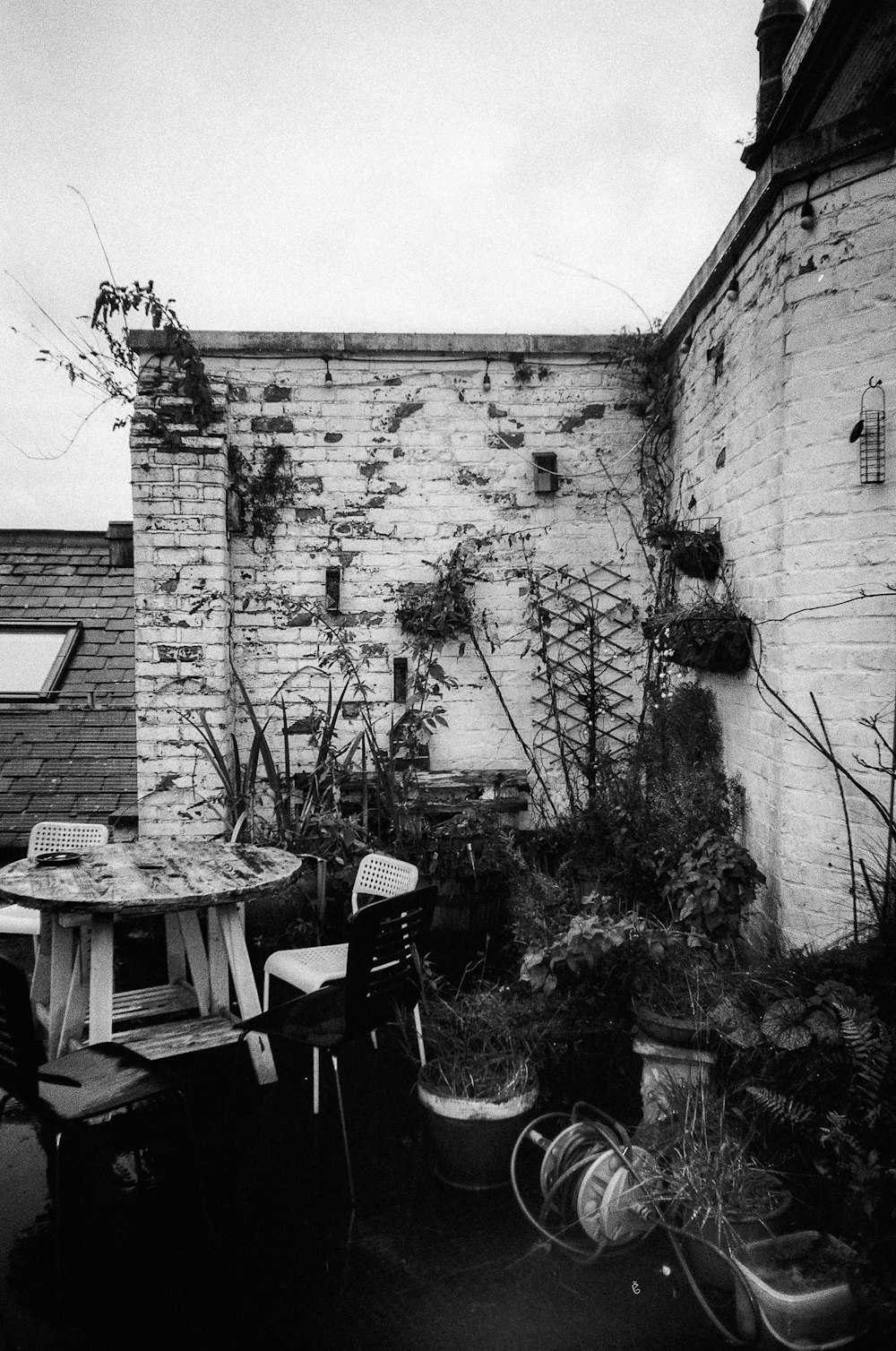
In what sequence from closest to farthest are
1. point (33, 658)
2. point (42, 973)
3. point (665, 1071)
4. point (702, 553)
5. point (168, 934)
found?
1. point (665, 1071)
2. point (42, 973)
3. point (168, 934)
4. point (702, 553)
5. point (33, 658)

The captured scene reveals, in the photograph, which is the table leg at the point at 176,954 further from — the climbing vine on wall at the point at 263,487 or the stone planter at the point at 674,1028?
the climbing vine on wall at the point at 263,487

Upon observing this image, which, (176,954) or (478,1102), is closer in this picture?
(478,1102)

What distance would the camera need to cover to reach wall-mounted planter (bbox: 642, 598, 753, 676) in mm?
3330

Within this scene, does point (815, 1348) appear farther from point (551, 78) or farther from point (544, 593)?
point (551, 78)

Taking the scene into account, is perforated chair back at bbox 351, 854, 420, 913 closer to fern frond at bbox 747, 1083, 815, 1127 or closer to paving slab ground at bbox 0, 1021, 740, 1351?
paving slab ground at bbox 0, 1021, 740, 1351

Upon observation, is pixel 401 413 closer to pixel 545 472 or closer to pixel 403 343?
pixel 403 343

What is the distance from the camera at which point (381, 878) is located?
318 centimetres

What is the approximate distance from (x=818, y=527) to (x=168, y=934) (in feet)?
10.2

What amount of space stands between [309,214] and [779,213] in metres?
3.17

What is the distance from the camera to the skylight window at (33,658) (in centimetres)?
688

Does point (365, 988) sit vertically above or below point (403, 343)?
Answer: below

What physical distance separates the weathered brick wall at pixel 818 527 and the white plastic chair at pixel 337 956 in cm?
143

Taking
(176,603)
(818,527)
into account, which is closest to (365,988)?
(818,527)

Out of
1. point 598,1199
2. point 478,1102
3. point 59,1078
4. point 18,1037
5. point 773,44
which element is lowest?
point 598,1199
